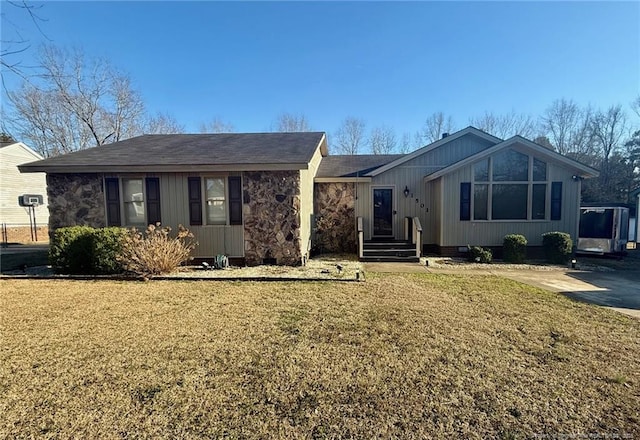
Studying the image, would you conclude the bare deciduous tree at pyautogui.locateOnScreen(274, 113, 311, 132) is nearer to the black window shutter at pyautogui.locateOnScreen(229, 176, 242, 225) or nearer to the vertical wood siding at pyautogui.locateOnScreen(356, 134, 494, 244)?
the vertical wood siding at pyautogui.locateOnScreen(356, 134, 494, 244)

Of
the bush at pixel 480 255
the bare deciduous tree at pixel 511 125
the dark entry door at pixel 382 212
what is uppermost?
the bare deciduous tree at pixel 511 125

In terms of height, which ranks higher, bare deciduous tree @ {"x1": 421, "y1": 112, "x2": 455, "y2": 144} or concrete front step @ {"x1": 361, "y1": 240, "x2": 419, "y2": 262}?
bare deciduous tree @ {"x1": 421, "y1": 112, "x2": 455, "y2": 144}

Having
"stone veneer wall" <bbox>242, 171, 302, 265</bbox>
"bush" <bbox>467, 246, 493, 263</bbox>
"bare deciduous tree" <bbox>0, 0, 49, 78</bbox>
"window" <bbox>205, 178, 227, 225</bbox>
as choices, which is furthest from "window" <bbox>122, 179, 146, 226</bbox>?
"bush" <bbox>467, 246, 493, 263</bbox>

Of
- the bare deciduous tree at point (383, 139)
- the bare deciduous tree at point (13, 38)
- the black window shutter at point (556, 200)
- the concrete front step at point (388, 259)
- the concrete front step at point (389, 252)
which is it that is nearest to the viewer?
the bare deciduous tree at point (13, 38)

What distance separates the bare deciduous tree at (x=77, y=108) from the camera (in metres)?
22.5

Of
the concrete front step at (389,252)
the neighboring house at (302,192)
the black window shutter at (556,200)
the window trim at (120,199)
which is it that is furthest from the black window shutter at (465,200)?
the window trim at (120,199)

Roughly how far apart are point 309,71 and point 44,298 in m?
18.6

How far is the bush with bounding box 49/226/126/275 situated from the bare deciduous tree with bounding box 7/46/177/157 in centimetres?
2114

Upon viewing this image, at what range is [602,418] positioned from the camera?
2428 millimetres

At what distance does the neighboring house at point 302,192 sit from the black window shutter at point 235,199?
1.2 inches

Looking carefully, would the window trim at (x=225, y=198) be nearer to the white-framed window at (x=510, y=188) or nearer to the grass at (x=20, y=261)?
the grass at (x=20, y=261)

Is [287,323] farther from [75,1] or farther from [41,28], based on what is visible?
[75,1]

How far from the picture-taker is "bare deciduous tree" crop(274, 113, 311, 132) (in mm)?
31484

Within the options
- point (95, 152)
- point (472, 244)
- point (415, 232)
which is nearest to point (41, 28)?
point (95, 152)
